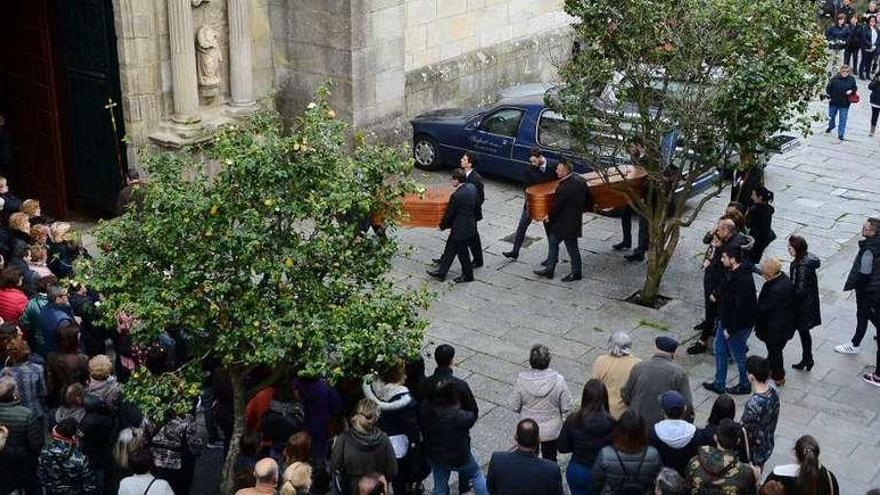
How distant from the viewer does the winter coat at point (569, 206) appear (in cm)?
1484

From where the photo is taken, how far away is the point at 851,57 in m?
25.8

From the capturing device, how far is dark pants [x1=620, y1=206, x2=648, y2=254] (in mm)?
15805

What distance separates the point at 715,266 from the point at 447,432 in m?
4.31

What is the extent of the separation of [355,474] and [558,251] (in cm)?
682

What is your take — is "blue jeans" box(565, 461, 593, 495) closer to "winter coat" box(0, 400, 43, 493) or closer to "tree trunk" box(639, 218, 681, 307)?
"winter coat" box(0, 400, 43, 493)

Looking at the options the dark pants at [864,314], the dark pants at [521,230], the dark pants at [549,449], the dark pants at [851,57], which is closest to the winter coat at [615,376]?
the dark pants at [549,449]

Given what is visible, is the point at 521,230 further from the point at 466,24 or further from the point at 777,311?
the point at 466,24

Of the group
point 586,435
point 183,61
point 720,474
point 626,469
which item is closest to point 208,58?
point 183,61

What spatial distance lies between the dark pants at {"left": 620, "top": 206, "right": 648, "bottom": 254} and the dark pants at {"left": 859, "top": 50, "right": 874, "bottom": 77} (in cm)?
1121

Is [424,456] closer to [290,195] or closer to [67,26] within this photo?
[290,195]

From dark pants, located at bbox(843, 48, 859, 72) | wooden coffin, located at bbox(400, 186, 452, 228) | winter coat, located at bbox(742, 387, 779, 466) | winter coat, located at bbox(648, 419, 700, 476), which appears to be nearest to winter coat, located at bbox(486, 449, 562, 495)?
winter coat, located at bbox(648, 419, 700, 476)

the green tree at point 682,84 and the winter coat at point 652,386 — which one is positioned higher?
the green tree at point 682,84

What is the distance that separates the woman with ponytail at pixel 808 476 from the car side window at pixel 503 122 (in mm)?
9838

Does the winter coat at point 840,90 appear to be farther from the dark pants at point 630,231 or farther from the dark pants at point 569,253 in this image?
the dark pants at point 569,253
